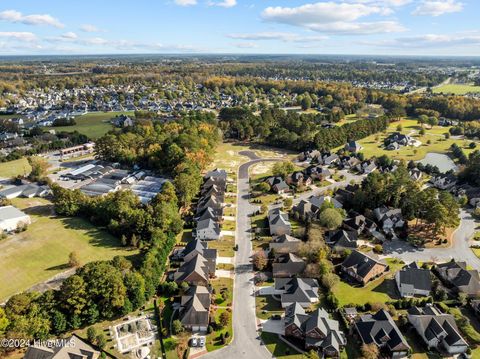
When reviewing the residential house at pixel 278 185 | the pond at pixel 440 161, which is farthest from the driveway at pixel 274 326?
the pond at pixel 440 161

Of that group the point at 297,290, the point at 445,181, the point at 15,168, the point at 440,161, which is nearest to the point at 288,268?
the point at 297,290

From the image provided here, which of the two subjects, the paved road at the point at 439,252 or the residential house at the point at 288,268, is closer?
the residential house at the point at 288,268

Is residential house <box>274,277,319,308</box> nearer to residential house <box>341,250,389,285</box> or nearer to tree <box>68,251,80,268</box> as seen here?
residential house <box>341,250,389,285</box>

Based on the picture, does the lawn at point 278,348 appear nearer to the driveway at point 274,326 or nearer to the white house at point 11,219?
the driveway at point 274,326

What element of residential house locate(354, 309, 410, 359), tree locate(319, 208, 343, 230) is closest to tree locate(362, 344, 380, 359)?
residential house locate(354, 309, 410, 359)

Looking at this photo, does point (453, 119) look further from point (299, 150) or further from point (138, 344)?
point (138, 344)

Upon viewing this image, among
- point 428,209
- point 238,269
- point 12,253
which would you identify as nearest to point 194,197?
point 238,269
